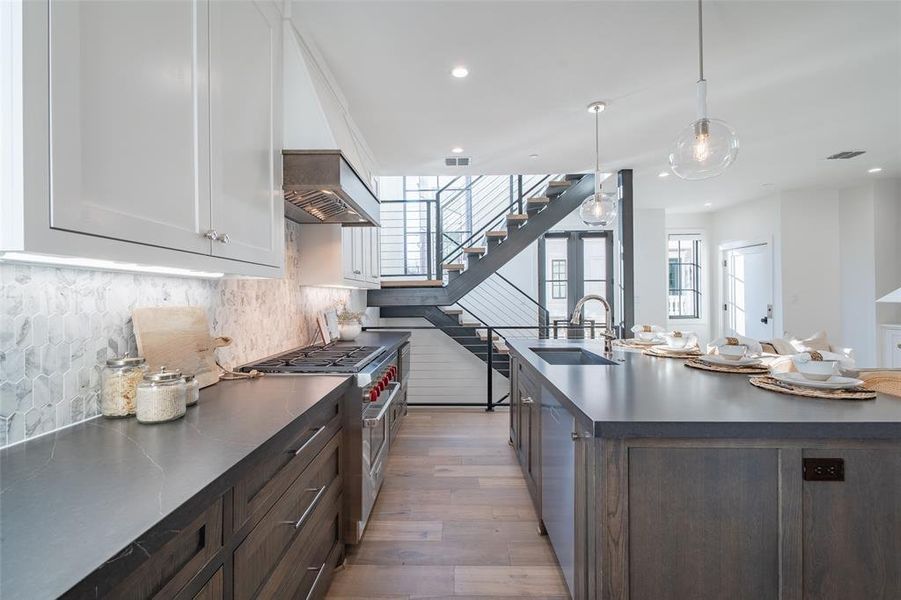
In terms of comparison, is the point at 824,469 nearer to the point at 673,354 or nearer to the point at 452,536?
the point at 673,354

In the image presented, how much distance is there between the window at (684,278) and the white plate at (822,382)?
6.75 metres

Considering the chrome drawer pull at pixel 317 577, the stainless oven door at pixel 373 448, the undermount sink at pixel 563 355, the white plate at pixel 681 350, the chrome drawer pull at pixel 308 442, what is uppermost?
the white plate at pixel 681 350

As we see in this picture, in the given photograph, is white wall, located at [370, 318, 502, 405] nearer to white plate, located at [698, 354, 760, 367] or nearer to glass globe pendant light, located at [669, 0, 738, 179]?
white plate, located at [698, 354, 760, 367]

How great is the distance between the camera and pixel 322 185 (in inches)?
76.1

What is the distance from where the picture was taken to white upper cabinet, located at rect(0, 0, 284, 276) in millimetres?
765

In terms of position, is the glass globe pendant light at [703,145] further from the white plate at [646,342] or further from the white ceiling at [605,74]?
the white plate at [646,342]

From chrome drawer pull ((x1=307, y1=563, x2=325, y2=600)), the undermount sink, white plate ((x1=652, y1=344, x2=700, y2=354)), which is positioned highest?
white plate ((x1=652, y1=344, x2=700, y2=354))

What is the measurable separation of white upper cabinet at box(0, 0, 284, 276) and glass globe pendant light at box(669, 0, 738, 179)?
2027 millimetres

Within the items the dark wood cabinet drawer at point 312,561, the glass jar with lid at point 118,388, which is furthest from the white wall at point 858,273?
the glass jar with lid at point 118,388

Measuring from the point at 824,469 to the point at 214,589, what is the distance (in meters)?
1.57

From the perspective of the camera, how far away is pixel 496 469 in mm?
3010

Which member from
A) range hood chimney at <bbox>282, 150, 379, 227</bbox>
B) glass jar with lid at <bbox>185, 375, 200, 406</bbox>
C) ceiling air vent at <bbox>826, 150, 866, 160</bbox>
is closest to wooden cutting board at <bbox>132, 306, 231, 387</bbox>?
glass jar with lid at <bbox>185, 375, 200, 406</bbox>

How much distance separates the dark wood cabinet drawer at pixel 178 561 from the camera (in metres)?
0.66

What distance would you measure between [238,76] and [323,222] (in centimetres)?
134
